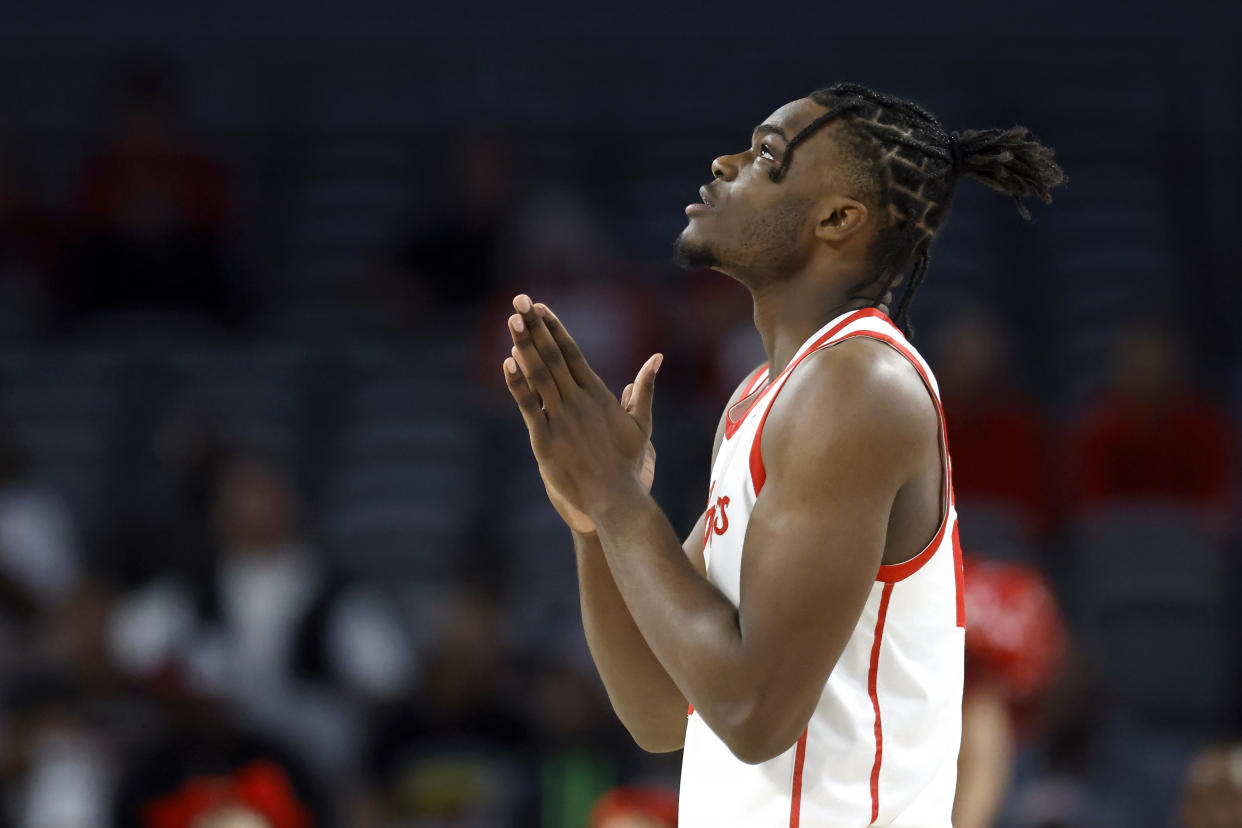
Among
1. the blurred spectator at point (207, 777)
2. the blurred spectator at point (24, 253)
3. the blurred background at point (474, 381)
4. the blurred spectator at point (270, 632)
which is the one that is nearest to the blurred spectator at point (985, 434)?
the blurred background at point (474, 381)

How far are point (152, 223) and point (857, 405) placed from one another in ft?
22.6

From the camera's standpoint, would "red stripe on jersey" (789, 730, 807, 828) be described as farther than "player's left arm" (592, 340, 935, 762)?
Yes

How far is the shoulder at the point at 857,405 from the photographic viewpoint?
2047 mm

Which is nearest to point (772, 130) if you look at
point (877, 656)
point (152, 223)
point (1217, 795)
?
point (877, 656)

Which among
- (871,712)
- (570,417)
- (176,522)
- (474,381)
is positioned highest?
(474,381)

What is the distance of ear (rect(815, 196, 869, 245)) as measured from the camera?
90.1 inches

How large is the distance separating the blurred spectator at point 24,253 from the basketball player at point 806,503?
22.8ft

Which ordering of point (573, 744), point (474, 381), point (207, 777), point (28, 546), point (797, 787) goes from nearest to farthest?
1. point (797, 787)
2. point (207, 777)
3. point (573, 744)
4. point (28, 546)
5. point (474, 381)

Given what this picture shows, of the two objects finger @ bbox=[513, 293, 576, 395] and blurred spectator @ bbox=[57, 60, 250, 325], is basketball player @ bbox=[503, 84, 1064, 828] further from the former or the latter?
blurred spectator @ bbox=[57, 60, 250, 325]

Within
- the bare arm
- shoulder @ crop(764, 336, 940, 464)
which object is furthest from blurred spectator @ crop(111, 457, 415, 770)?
shoulder @ crop(764, 336, 940, 464)

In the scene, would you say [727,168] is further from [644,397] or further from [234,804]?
[234,804]

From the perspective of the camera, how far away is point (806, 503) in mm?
2023

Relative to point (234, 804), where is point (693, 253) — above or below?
above

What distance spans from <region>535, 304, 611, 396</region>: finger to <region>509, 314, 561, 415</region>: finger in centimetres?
3
